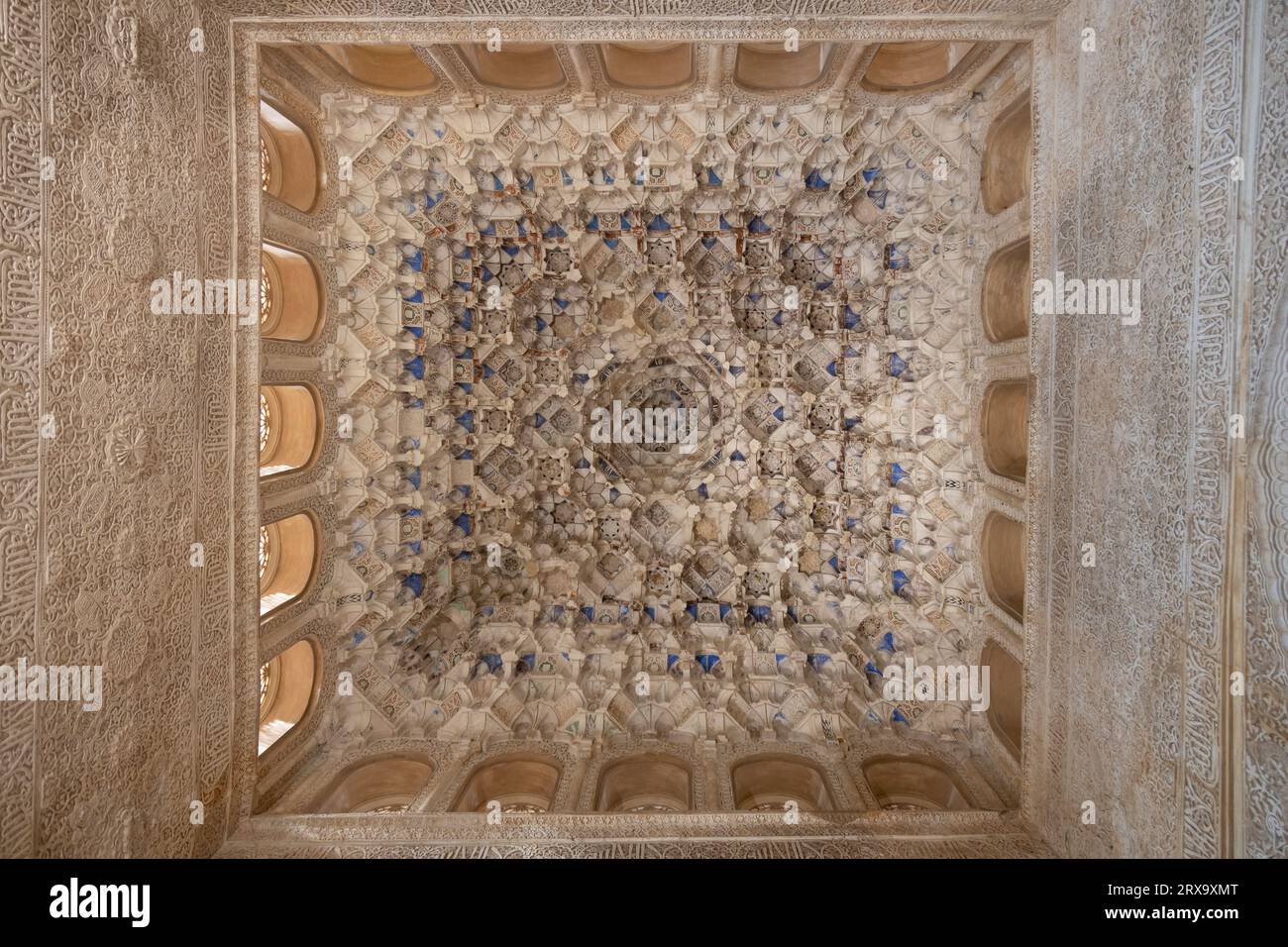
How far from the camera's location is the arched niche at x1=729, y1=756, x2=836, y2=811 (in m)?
7.69

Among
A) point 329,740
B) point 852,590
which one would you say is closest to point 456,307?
point 329,740

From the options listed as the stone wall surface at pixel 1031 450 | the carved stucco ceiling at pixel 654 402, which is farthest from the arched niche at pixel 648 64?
the stone wall surface at pixel 1031 450

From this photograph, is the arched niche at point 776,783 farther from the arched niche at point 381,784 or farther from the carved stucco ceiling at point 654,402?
the arched niche at point 381,784

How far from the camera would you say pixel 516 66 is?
7.13 metres

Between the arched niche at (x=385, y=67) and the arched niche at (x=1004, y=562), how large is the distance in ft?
27.0

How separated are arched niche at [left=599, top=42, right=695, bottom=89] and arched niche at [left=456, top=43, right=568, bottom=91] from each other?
→ 1.87 ft

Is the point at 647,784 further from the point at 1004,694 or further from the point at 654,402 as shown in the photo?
the point at 654,402

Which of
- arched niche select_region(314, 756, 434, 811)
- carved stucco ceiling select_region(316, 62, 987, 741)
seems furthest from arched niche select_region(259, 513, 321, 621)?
arched niche select_region(314, 756, 434, 811)

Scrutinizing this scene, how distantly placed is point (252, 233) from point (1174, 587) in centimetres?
833

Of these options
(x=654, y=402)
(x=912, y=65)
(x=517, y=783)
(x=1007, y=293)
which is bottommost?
(x=517, y=783)

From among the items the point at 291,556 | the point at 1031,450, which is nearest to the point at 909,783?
the point at 1031,450

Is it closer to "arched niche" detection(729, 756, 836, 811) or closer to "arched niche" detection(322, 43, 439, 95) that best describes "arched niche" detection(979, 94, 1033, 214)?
"arched niche" detection(322, 43, 439, 95)

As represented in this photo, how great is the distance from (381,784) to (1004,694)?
7.50 m

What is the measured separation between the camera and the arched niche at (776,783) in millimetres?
7688
